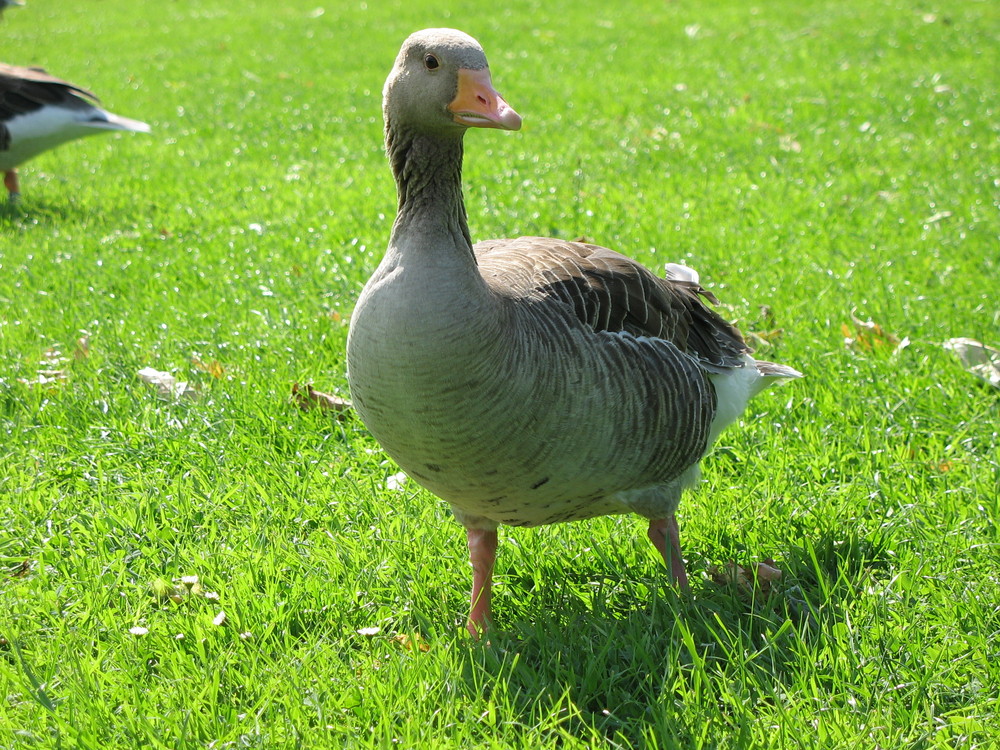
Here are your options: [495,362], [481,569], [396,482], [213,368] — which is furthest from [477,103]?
[213,368]

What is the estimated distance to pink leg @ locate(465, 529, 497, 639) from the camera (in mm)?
3209

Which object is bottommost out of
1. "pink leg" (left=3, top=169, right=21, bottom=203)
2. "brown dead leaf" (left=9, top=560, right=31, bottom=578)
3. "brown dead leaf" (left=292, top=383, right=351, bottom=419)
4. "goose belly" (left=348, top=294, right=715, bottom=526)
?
"brown dead leaf" (left=9, top=560, right=31, bottom=578)

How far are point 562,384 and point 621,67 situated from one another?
33.2 feet

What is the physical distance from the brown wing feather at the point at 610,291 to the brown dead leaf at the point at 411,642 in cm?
118

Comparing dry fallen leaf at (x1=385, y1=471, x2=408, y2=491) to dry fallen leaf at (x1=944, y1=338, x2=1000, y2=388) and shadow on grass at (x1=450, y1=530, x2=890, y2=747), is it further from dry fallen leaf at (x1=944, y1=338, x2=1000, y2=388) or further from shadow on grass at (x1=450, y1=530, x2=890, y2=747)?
dry fallen leaf at (x1=944, y1=338, x2=1000, y2=388)

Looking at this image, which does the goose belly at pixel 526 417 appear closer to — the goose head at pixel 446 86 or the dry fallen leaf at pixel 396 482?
the goose head at pixel 446 86

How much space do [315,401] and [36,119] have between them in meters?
5.39

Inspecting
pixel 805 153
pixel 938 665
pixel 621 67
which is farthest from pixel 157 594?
pixel 621 67

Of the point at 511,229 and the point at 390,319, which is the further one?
the point at 511,229

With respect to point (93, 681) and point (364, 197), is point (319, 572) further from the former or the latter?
point (364, 197)

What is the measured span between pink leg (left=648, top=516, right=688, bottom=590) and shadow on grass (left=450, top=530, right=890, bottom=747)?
7cm

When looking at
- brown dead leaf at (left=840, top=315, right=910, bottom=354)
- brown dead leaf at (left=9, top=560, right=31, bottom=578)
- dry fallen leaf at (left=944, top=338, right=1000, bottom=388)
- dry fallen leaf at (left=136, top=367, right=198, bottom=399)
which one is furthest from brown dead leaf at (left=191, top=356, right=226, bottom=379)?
dry fallen leaf at (left=944, top=338, right=1000, bottom=388)

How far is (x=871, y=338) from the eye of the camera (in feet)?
16.3

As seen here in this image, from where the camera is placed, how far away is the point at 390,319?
260 cm
